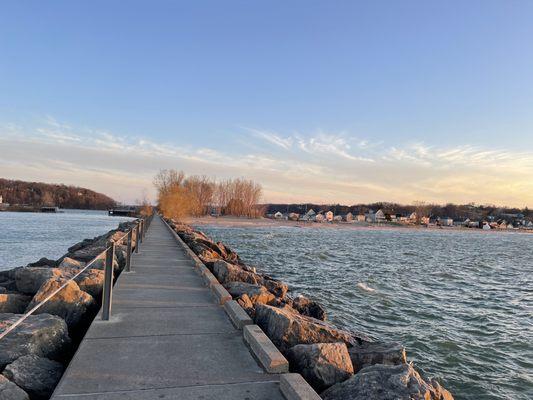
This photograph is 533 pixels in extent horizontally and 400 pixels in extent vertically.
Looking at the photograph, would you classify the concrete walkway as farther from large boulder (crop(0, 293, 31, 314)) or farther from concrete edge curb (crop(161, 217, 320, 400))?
large boulder (crop(0, 293, 31, 314))

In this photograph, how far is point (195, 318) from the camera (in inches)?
230

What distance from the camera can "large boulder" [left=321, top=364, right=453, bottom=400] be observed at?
3.47 metres

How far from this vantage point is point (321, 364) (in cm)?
420

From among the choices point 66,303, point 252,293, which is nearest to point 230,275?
point 252,293

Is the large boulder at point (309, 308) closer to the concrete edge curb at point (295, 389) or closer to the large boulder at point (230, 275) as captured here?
the large boulder at point (230, 275)

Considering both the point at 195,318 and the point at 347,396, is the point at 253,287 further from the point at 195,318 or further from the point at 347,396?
the point at 347,396

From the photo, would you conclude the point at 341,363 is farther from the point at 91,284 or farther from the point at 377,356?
the point at 91,284

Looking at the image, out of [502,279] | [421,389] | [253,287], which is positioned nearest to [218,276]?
[253,287]

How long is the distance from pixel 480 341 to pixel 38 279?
934 centimetres

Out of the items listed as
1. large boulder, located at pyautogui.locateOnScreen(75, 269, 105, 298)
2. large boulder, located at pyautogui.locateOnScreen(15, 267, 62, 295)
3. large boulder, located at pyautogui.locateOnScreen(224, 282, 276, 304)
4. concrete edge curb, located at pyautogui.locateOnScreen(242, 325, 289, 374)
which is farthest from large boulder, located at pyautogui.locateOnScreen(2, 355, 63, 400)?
large boulder, located at pyautogui.locateOnScreen(15, 267, 62, 295)

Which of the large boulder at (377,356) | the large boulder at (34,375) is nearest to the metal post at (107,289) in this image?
the large boulder at (34,375)

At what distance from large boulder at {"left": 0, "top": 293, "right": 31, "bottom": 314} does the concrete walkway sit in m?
1.39

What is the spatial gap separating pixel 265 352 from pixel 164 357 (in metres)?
1.04

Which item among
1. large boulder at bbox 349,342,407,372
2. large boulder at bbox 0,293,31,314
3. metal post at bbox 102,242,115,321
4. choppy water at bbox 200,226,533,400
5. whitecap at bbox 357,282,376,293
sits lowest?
choppy water at bbox 200,226,533,400
